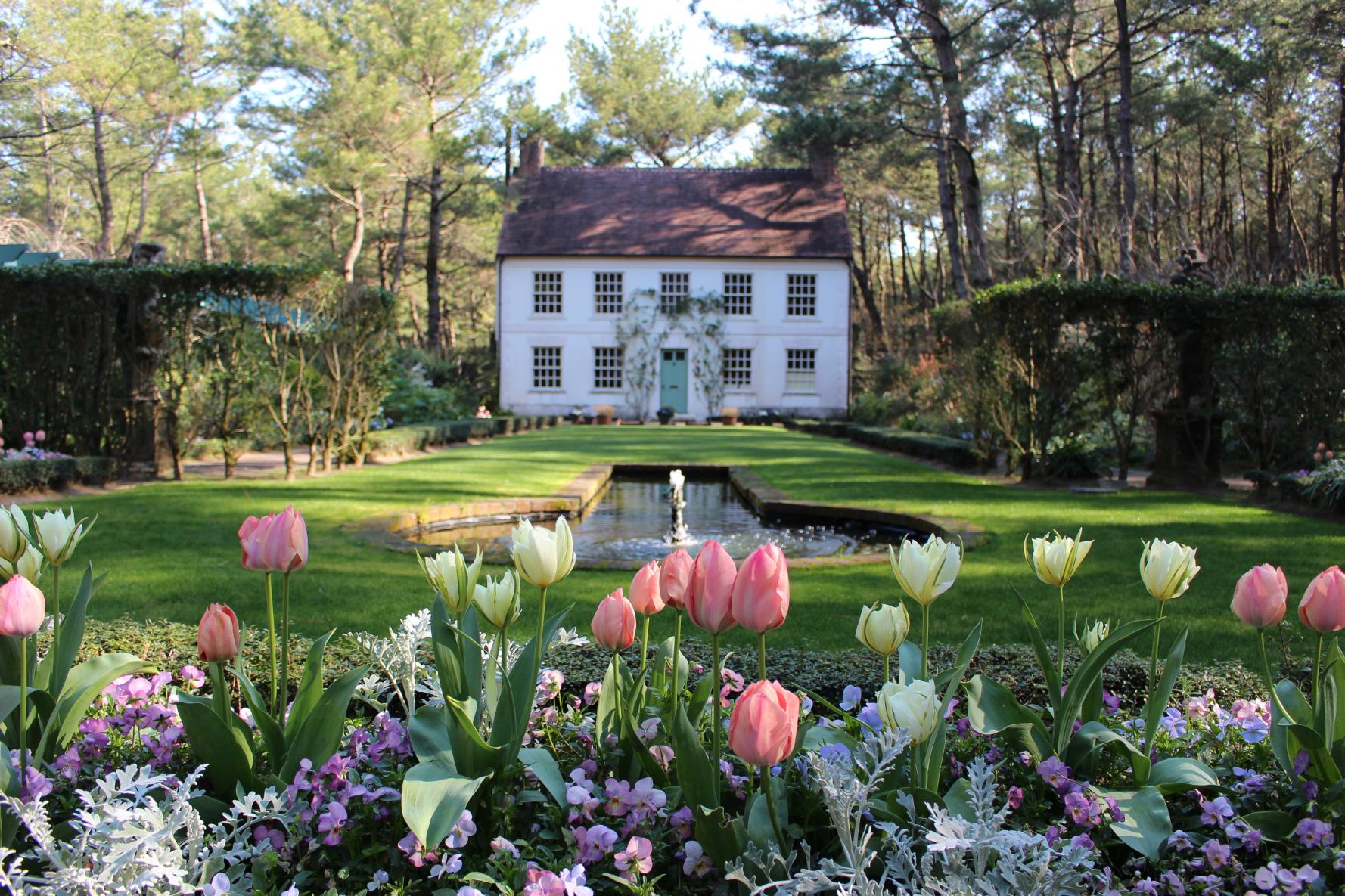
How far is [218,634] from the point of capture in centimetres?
188

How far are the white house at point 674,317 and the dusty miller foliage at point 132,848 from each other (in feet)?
92.4

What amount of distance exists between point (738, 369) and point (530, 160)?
9.39m

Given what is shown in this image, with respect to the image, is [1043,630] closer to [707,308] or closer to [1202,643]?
[1202,643]

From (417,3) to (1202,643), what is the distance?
28.4m

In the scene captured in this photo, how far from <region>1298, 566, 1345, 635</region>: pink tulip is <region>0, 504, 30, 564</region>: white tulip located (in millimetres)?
2431

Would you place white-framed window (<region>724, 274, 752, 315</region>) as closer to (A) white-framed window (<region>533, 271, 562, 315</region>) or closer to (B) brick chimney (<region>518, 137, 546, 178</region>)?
(A) white-framed window (<region>533, 271, 562, 315</region>)

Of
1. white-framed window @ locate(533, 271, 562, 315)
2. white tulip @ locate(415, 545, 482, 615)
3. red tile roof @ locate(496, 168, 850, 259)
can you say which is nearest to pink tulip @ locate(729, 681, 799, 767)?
white tulip @ locate(415, 545, 482, 615)

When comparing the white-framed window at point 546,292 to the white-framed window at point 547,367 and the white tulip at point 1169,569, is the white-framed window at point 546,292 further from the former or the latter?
the white tulip at point 1169,569

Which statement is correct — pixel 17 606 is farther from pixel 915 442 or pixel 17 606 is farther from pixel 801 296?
pixel 801 296

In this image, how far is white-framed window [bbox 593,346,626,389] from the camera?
30.4m

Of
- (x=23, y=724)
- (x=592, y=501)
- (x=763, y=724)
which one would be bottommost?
(x=592, y=501)

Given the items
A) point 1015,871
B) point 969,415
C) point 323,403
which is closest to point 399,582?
point 1015,871

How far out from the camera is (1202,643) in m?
4.30

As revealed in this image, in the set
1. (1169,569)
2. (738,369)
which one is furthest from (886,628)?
(738,369)
